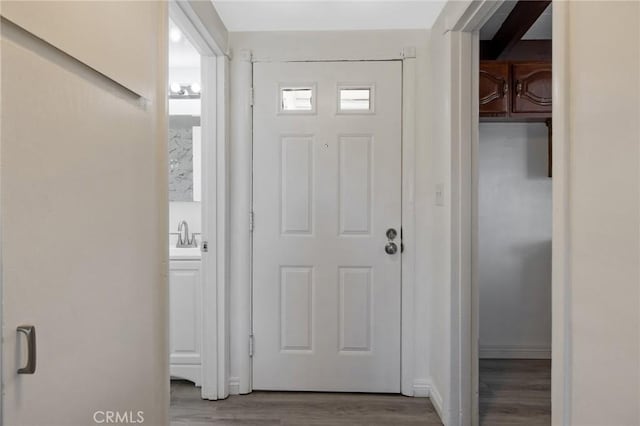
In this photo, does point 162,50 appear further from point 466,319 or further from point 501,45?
point 501,45

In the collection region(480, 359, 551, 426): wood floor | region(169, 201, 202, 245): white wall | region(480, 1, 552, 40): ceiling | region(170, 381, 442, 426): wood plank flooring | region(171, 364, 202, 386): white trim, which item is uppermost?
region(480, 1, 552, 40): ceiling

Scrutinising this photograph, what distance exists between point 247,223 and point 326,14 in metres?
1.36

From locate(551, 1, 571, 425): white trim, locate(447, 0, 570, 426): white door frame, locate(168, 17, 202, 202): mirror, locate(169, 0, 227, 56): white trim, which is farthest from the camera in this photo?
locate(168, 17, 202, 202): mirror

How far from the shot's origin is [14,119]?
838 mm

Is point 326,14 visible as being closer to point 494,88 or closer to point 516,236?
point 494,88

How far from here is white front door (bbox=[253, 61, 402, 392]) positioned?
2598 millimetres

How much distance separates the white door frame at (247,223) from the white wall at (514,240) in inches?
36.8

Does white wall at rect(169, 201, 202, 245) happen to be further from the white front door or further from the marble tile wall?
the white front door

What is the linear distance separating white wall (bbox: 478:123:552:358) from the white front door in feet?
3.39

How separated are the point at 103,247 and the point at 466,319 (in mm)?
1756

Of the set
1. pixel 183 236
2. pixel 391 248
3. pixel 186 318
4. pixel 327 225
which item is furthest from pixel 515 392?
pixel 183 236

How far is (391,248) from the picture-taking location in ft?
8.51

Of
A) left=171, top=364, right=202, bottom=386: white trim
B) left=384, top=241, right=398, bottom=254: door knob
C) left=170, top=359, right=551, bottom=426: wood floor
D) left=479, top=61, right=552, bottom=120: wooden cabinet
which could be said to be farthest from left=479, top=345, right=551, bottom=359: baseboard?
left=171, top=364, right=202, bottom=386: white trim

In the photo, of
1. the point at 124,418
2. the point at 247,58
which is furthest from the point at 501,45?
the point at 124,418
